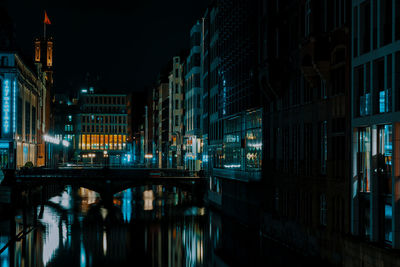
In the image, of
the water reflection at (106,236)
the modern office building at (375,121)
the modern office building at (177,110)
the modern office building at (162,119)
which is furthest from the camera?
the modern office building at (162,119)

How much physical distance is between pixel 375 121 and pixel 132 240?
31.5 m

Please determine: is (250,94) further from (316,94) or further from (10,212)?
(10,212)

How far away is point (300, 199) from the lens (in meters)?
45.4

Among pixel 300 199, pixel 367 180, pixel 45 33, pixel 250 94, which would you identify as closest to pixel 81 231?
pixel 250 94

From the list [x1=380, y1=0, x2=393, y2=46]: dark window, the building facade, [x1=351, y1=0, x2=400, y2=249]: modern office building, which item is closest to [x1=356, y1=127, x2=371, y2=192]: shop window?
[x1=351, y1=0, x2=400, y2=249]: modern office building

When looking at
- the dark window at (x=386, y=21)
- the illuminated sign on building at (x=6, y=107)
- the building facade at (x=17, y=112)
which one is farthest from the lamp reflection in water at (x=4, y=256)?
the illuminated sign on building at (x=6, y=107)

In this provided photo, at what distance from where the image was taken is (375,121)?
104 ft

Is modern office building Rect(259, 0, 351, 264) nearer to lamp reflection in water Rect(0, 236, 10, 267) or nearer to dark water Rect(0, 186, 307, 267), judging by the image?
dark water Rect(0, 186, 307, 267)

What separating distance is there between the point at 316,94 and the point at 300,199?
8.09 metres

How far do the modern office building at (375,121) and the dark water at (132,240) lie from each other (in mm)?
8694

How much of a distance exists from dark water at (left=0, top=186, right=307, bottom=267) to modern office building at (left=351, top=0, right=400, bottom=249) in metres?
8.69

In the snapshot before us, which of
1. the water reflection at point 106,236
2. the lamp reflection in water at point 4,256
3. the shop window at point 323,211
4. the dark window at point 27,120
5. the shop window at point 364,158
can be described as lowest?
the water reflection at point 106,236

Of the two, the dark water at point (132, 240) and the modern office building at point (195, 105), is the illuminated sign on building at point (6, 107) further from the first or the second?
the modern office building at point (195, 105)

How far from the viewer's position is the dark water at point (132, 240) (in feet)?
Result: 149
